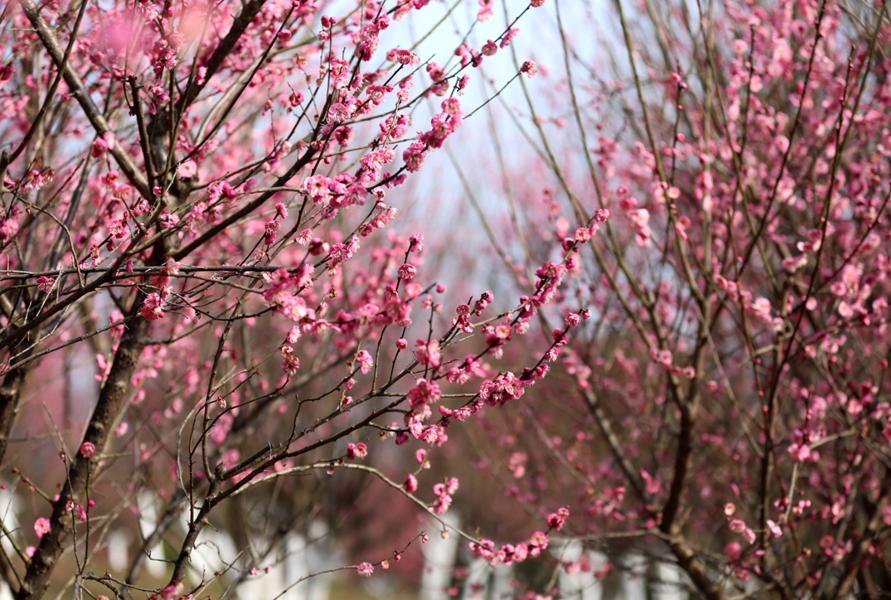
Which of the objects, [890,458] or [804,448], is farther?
[890,458]

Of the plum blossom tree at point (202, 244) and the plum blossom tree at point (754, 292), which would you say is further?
the plum blossom tree at point (754, 292)

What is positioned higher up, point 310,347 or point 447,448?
point 447,448

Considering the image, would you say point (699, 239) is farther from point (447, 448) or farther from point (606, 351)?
point (447, 448)

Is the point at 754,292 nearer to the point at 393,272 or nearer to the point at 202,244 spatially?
the point at 393,272

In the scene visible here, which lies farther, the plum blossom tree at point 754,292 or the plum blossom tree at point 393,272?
the plum blossom tree at point 754,292

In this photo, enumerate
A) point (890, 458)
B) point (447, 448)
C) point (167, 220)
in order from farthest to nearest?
1. point (447, 448)
2. point (890, 458)
3. point (167, 220)

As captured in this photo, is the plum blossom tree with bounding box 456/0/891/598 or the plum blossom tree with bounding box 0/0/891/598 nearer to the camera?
the plum blossom tree with bounding box 0/0/891/598

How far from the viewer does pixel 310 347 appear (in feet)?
35.0

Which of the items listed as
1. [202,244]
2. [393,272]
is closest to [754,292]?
[393,272]

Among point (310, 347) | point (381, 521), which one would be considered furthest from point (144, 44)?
point (381, 521)

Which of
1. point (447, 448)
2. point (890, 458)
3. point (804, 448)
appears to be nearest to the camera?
point (804, 448)

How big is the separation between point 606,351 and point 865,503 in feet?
8.72

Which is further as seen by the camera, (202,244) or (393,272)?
(393,272)

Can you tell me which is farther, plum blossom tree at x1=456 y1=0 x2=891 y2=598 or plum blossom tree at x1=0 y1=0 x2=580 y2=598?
plum blossom tree at x1=456 y1=0 x2=891 y2=598
